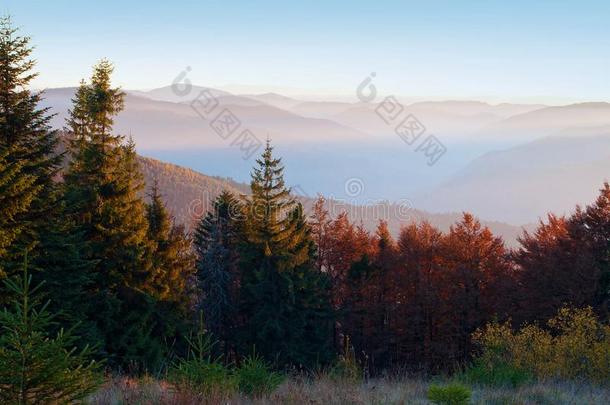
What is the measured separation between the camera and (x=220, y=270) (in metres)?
38.4

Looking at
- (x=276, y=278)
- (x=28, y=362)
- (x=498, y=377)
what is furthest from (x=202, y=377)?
(x=276, y=278)

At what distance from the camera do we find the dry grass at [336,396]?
7.17 m

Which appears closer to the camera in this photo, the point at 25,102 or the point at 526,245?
the point at 25,102

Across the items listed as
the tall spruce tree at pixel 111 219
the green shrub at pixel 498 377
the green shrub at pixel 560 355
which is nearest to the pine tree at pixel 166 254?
the tall spruce tree at pixel 111 219

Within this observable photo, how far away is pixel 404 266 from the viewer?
44.5 metres

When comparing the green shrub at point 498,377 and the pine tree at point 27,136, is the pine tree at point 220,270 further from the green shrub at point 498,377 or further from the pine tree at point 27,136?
the green shrub at point 498,377

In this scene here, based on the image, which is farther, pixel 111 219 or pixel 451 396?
pixel 111 219

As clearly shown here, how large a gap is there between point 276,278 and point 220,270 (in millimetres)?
4225

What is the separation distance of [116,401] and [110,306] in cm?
1852

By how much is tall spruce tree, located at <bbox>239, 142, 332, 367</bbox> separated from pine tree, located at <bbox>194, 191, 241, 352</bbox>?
5.47 feet

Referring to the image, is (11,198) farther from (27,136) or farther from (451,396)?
(451,396)

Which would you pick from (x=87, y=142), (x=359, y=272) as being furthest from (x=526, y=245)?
(x=87, y=142)

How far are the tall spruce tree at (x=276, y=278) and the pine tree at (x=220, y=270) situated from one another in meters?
1.67

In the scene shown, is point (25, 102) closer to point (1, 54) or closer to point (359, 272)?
point (1, 54)
